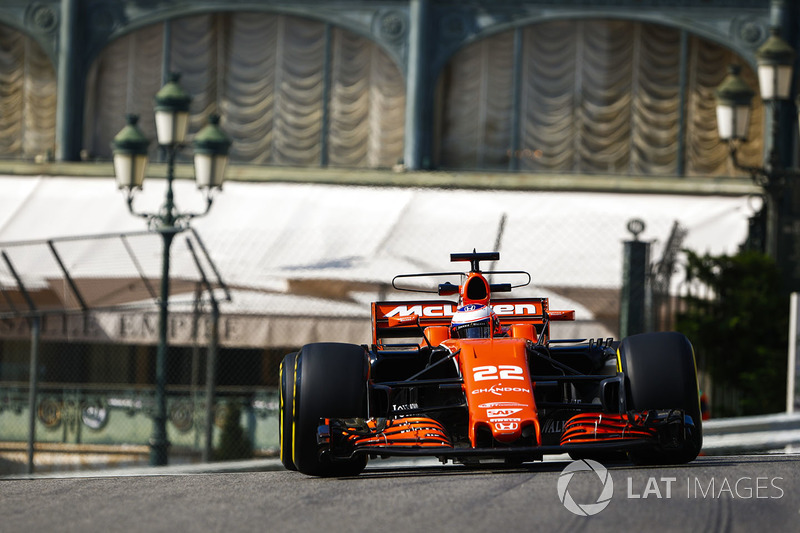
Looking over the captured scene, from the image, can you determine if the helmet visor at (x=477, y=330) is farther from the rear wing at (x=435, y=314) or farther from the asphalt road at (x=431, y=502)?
the asphalt road at (x=431, y=502)

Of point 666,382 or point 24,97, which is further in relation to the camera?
point 24,97

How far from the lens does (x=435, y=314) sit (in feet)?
28.3

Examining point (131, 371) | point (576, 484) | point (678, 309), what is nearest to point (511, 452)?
point (576, 484)

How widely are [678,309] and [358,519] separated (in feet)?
29.6

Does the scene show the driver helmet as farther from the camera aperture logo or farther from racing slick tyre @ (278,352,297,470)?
racing slick tyre @ (278,352,297,470)

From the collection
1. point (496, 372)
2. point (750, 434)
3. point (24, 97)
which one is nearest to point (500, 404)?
point (496, 372)

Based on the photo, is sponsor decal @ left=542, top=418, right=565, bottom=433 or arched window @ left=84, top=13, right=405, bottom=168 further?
arched window @ left=84, top=13, right=405, bottom=168

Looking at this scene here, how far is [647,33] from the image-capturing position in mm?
21062

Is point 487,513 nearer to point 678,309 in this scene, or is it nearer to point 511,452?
point 511,452

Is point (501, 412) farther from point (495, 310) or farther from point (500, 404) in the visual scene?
point (495, 310)

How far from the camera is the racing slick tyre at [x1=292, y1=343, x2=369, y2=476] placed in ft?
23.4

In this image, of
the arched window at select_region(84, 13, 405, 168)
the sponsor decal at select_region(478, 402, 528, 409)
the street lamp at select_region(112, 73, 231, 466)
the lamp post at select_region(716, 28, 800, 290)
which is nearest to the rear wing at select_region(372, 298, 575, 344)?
the sponsor decal at select_region(478, 402, 528, 409)

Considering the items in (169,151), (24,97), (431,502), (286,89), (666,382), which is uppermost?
(286,89)

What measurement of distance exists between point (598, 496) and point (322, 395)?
1.66m
